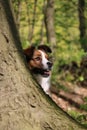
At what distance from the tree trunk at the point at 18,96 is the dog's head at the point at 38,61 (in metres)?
3.59

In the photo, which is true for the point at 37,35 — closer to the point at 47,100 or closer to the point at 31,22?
the point at 31,22

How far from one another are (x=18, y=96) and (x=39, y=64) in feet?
13.1

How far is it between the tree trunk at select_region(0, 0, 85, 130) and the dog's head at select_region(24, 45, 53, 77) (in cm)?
359

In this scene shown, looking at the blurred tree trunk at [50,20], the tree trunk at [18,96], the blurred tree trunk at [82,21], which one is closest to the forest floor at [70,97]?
the blurred tree trunk at [50,20]

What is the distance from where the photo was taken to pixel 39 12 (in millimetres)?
13352

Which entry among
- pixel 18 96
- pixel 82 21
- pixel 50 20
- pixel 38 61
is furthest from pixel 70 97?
pixel 18 96

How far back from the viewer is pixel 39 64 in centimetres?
837

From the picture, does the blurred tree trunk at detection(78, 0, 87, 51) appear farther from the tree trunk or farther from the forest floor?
the tree trunk

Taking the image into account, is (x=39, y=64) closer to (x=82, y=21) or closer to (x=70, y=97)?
(x=70, y=97)

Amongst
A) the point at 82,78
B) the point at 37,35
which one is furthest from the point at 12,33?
the point at 37,35

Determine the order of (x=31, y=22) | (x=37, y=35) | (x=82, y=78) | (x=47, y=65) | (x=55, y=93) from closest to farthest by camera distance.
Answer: (x=47, y=65) → (x=55, y=93) → (x=82, y=78) → (x=31, y=22) → (x=37, y=35)

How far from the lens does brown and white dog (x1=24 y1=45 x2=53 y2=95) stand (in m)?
8.22

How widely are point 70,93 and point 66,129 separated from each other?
7.11 metres

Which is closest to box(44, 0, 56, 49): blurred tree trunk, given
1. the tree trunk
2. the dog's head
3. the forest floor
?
the forest floor
